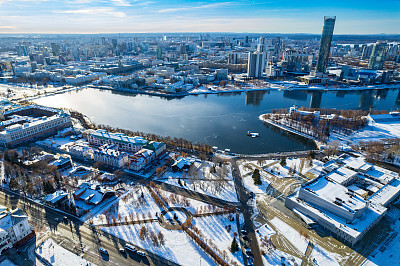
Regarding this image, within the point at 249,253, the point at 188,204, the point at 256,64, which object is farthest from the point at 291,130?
the point at 256,64

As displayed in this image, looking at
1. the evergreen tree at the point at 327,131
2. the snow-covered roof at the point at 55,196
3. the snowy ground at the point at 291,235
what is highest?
the evergreen tree at the point at 327,131

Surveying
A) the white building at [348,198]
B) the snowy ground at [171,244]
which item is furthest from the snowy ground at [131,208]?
the white building at [348,198]

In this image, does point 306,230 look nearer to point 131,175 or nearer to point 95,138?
point 131,175

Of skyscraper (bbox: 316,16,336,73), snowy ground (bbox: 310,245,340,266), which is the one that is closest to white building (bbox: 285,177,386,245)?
snowy ground (bbox: 310,245,340,266)

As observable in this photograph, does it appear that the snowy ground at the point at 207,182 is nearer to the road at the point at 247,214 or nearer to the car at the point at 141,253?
the road at the point at 247,214

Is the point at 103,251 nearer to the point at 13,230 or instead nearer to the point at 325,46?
the point at 13,230

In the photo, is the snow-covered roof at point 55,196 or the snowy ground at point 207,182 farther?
the snowy ground at point 207,182

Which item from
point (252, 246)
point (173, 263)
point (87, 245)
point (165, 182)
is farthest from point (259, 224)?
point (87, 245)
